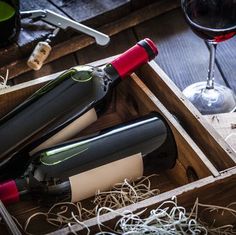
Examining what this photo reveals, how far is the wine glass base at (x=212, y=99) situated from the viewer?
106 centimetres

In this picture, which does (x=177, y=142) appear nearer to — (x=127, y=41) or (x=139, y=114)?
(x=139, y=114)

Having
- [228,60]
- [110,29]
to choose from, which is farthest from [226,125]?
[110,29]

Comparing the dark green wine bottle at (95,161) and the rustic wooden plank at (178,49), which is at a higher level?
the dark green wine bottle at (95,161)

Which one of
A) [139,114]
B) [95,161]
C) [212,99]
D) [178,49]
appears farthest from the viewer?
[178,49]

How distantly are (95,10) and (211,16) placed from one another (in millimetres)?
296

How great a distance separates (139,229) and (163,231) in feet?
0.09

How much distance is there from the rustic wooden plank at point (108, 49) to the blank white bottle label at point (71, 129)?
0.89 feet

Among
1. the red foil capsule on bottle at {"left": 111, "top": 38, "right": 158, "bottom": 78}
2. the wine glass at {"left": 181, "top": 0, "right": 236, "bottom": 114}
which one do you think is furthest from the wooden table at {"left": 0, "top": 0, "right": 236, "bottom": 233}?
the red foil capsule on bottle at {"left": 111, "top": 38, "right": 158, "bottom": 78}

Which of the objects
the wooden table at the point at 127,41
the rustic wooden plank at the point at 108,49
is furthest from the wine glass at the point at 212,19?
the rustic wooden plank at the point at 108,49

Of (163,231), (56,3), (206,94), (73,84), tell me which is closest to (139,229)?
(163,231)

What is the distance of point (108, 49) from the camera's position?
3.83ft

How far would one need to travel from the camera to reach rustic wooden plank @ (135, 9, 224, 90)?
112cm

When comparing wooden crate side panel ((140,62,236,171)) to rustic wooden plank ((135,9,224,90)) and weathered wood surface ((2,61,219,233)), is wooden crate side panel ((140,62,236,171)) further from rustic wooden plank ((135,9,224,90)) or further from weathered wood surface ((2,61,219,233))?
rustic wooden plank ((135,9,224,90))

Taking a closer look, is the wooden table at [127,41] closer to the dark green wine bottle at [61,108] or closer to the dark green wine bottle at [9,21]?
the dark green wine bottle at [9,21]
